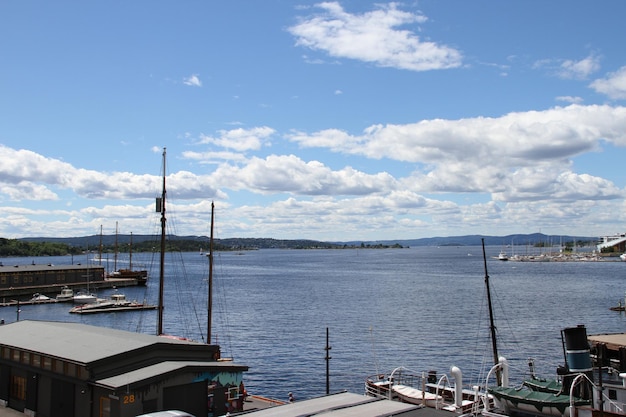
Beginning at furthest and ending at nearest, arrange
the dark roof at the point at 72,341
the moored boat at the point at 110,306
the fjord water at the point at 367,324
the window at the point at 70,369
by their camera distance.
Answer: the moored boat at the point at 110,306 < the fjord water at the point at 367,324 < the dark roof at the point at 72,341 < the window at the point at 70,369

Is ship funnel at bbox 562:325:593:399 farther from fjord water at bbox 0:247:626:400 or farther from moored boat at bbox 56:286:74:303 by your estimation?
moored boat at bbox 56:286:74:303

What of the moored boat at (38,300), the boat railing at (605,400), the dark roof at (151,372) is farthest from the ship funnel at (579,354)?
the moored boat at (38,300)

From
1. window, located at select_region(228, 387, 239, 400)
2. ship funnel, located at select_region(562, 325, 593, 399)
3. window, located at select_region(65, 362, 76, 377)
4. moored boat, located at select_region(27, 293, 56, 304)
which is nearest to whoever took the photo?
ship funnel, located at select_region(562, 325, 593, 399)

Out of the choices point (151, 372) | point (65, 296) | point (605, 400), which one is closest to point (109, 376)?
point (151, 372)

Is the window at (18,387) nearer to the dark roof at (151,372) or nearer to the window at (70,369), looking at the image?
the window at (70,369)

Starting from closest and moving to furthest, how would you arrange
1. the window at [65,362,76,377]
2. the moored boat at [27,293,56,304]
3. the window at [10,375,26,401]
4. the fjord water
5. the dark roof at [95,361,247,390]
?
the dark roof at [95,361,247,390], the window at [65,362,76,377], the window at [10,375,26,401], the fjord water, the moored boat at [27,293,56,304]

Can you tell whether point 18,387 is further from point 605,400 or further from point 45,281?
point 45,281

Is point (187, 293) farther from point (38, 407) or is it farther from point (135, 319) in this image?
point (38, 407)

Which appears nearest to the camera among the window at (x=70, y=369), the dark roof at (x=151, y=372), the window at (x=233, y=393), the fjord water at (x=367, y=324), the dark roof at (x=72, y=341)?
the dark roof at (x=151, y=372)

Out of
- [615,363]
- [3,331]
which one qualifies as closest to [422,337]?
[615,363]

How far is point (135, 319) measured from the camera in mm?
110188

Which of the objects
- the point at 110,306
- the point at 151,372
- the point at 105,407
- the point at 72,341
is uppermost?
the point at 72,341

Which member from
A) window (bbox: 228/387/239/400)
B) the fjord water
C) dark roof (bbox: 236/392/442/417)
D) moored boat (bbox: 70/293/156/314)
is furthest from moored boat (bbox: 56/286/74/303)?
dark roof (bbox: 236/392/442/417)

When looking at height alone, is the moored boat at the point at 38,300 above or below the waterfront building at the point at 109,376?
below
